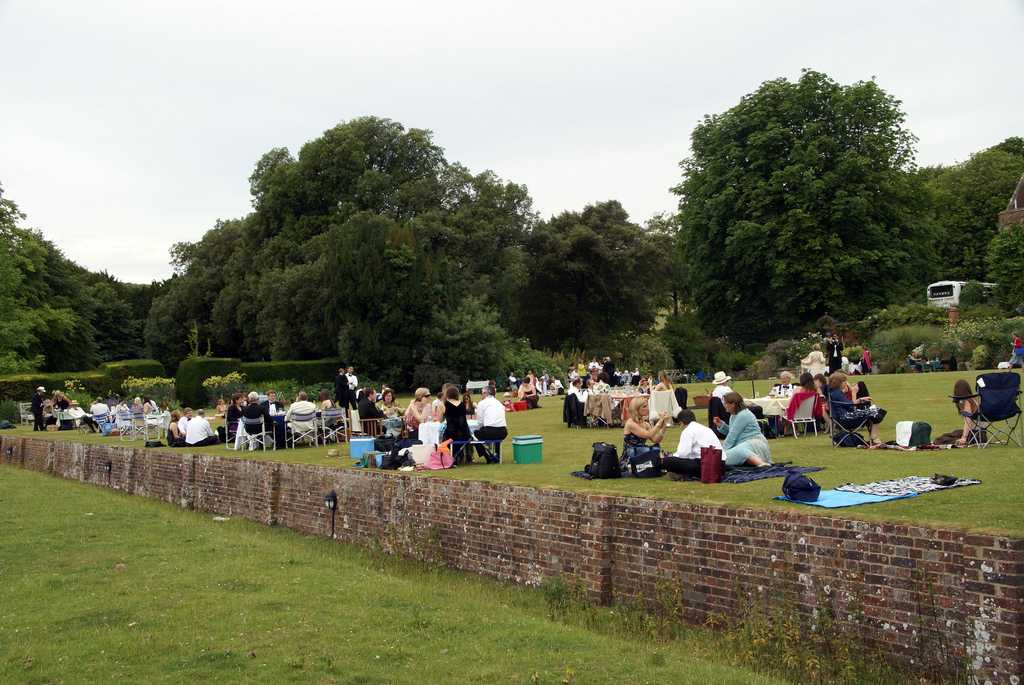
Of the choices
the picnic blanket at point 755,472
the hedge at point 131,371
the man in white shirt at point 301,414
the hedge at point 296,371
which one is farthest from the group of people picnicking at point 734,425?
the hedge at point 131,371

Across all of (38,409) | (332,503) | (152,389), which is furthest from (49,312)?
(332,503)

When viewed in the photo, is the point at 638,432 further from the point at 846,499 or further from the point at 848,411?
the point at 846,499

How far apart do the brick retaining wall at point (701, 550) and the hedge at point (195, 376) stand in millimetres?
24613

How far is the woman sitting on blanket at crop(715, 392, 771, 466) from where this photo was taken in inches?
464

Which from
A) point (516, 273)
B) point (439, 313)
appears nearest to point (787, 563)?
point (439, 313)

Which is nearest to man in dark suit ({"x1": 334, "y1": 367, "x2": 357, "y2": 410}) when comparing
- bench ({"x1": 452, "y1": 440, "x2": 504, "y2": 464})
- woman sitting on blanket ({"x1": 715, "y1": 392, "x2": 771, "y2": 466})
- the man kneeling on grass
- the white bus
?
bench ({"x1": 452, "y1": 440, "x2": 504, "y2": 464})

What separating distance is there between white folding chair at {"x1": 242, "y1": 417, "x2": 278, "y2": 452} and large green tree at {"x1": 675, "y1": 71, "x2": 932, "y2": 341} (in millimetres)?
26199

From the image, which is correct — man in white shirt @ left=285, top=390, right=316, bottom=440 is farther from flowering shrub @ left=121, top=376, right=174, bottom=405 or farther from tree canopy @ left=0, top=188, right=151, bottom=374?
tree canopy @ left=0, top=188, right=151, bottom=374

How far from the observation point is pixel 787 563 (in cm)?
823

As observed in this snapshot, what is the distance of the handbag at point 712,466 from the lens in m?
11.0

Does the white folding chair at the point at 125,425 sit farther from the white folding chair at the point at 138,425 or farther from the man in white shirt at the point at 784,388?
the man in white shirt at the point at 784,388

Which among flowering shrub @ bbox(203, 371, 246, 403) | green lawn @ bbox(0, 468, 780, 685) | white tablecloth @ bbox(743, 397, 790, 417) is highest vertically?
flowering shrub @ bbox(203, 371, 246, 403)

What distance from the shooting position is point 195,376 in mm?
A: 40031

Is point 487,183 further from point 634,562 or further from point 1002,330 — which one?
point 634,562
